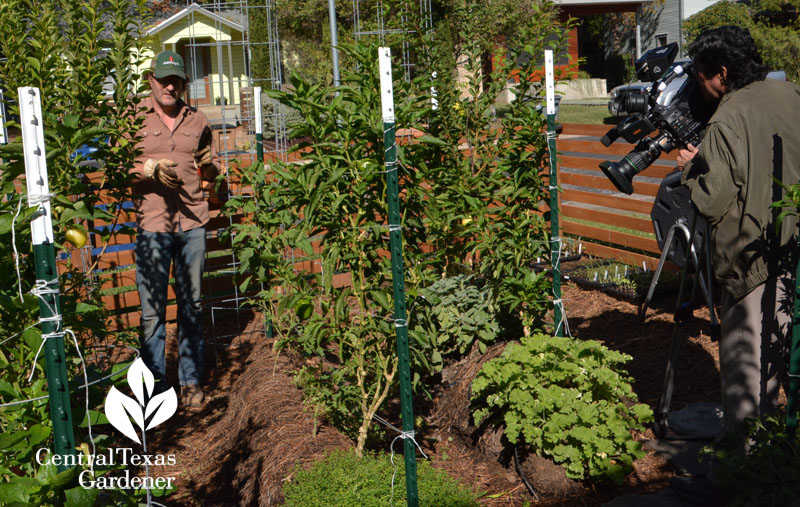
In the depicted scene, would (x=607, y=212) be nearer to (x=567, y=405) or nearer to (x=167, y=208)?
(x=567, y=405)

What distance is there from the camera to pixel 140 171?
493 cm

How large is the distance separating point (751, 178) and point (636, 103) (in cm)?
99

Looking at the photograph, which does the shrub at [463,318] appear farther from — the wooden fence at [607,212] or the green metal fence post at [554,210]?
the wooden fence at [607,212]

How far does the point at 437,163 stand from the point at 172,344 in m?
2.78

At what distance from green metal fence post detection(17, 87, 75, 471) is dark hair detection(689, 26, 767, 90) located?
8.44 feet

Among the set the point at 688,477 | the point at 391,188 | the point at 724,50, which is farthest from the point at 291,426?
the point at 724,50

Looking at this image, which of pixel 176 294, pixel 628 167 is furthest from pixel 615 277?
pixel 176 294

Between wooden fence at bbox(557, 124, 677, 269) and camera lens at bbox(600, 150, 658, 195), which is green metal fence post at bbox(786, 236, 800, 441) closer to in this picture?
camera lens at bbox(600, 150, 658, 195)

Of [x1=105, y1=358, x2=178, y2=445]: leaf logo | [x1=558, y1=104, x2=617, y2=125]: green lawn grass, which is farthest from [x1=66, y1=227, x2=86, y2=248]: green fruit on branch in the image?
[x1=558, y1=104, x2=617, y2=125]: green lawn grass

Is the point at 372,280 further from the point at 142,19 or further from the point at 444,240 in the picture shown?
the point at 142,19

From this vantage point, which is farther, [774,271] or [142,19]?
[142,19]

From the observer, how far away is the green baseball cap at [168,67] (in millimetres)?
4793

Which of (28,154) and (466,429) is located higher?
(28,154)

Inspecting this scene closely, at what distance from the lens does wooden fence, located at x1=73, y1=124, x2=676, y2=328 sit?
6.34 metres
